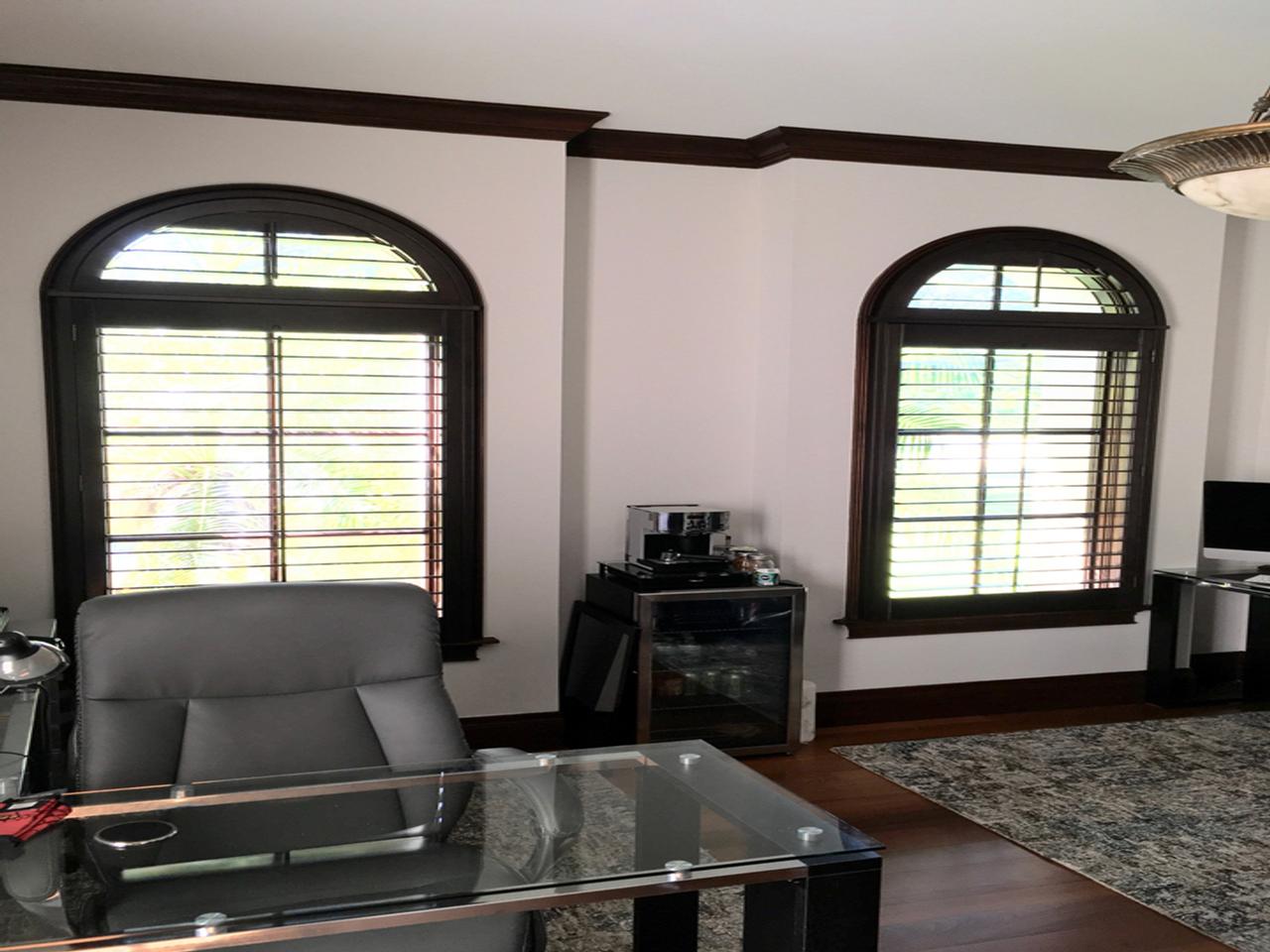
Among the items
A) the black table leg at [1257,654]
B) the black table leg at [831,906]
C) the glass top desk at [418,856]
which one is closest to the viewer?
the glass top desk at [418,856]

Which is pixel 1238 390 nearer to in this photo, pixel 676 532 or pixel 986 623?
pixel 986 623

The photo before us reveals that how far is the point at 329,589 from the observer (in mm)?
2580

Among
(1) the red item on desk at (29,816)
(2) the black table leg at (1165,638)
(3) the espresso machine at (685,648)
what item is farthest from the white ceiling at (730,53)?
(1) the red item on desk at (29,816)

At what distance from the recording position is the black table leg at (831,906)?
69.6 inches

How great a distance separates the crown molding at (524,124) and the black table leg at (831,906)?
3278 mm

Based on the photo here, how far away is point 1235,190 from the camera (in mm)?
2703

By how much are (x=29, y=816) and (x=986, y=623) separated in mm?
4222

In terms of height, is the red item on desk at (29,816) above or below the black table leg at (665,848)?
above

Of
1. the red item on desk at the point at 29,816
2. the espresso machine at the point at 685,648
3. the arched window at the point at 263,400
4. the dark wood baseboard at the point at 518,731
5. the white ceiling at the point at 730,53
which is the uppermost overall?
the white ceiling at the point at 730,53

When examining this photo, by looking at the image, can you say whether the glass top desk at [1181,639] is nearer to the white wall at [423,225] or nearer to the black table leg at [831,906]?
the white wall at [423,225]

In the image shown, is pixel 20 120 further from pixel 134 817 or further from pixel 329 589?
pixel 134 817

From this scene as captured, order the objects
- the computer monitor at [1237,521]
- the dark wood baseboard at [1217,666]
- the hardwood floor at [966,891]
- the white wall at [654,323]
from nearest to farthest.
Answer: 1. the hardwood floor at [966,891]
2. the white wall at [654,323]
3. the computer monitor at [1237,521]
4. the dark wood baseboard at [1217,666]

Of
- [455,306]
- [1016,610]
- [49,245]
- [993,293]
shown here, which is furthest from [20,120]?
[1016,610]

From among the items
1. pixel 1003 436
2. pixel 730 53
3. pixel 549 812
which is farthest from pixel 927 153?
pixel 549 812
